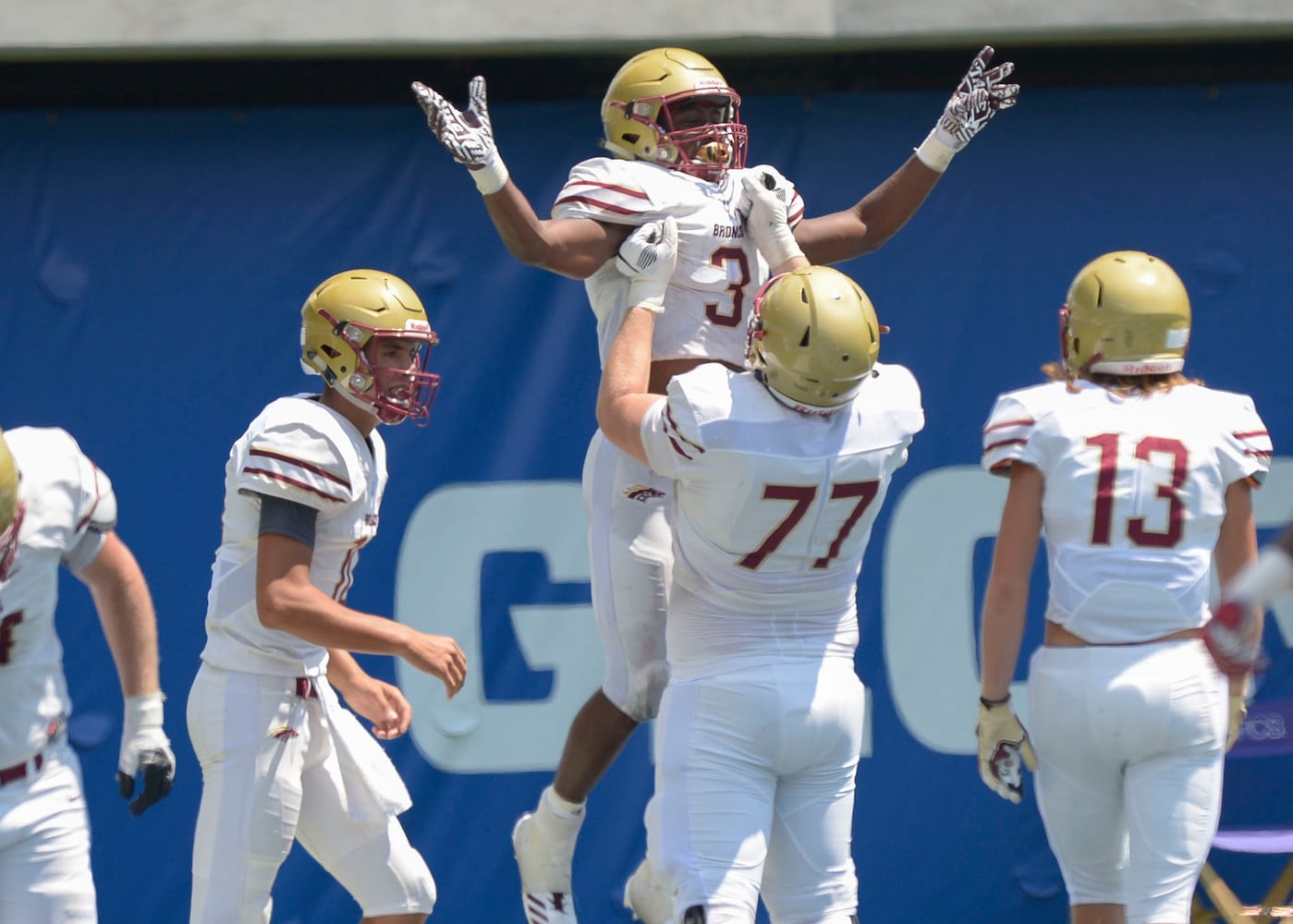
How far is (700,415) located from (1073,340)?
98 cm

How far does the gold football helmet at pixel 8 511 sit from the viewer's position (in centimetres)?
348

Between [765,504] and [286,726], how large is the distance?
1.24m

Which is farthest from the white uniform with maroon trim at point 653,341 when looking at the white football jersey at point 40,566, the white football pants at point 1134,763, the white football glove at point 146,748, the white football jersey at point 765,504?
the white football jersey at point 40,566

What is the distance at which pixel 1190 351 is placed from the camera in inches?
235

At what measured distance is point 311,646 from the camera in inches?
165

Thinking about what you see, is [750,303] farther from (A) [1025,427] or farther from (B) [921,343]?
(B) [921,343]

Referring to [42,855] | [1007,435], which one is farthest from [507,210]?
[42,855]

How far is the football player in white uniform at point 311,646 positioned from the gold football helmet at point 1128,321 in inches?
58.7

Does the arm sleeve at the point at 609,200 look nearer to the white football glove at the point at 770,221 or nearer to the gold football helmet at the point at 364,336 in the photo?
the white football glove at the point at 770,221

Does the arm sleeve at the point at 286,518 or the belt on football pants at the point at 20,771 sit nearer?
the belt on football pants at the point at 20,771

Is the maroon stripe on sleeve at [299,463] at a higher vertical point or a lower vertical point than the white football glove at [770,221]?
lower

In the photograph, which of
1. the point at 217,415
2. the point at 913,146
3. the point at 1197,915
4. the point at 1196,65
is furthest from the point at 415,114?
the point at 1197,915

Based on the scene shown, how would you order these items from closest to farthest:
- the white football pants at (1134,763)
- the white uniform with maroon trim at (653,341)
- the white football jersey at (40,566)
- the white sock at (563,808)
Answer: the white football jersey at (40,566) < the white football pants at (1134,763) < the white uniform with maroon trim at (653,341) < the white sock at (563,808)

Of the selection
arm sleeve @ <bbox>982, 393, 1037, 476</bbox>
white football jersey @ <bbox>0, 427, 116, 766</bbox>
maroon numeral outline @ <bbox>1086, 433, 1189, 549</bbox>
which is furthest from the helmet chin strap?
white football jersey @ <bbox>0, 427, 116, 766</bbox>
